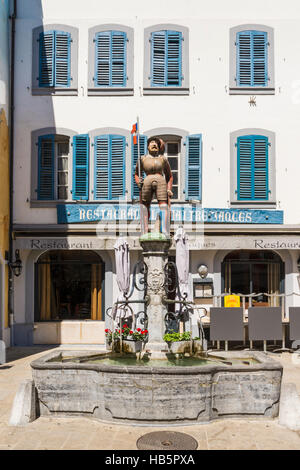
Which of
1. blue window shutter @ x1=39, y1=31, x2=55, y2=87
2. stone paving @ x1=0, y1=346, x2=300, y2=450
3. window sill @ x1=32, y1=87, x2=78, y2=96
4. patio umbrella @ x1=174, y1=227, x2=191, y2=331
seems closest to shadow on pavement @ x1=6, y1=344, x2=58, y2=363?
patio umbrella @ x1=174, y1=227, x2=191, y2=331

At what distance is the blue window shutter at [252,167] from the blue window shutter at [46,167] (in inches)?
208

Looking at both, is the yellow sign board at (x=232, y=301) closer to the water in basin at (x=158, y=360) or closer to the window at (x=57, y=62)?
the water in basin at (x=158, y=360)

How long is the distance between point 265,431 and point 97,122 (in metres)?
10.3

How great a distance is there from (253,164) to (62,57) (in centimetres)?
621

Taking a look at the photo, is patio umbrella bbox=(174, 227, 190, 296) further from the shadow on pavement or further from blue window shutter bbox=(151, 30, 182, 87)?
blue window shutter bbox=(151, 30, 182, 87)

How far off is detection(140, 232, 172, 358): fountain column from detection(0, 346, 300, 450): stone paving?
1.84m

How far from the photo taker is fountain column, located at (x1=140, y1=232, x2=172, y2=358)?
8.95 m

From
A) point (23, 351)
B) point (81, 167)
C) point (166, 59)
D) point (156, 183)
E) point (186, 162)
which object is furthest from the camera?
point (166, 59)

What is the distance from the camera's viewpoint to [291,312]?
13.3m

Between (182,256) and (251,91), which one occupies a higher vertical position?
(251,91)

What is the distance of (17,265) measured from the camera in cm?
1459

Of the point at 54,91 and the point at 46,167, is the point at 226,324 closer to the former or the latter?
the point at 46,167

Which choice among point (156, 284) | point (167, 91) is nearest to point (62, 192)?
point (167, 91)
